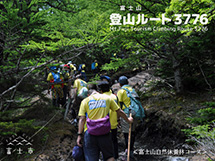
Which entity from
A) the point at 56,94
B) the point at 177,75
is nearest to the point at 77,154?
the point at 56,94

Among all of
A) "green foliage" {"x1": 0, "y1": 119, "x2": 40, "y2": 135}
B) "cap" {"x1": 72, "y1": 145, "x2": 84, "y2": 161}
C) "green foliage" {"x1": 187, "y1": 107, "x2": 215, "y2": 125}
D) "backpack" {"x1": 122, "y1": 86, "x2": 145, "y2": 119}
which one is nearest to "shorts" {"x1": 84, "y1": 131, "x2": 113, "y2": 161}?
"cap" {"x1": 72, "y1": 145, "x2": 84, "y2": 161}

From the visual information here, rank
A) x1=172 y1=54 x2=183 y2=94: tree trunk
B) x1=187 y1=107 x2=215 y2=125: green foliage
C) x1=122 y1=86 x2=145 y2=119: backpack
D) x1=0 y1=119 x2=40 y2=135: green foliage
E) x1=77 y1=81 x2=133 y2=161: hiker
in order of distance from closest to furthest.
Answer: x1=77 y1=81 x2=133 y2=161: hiker
x1=0 y1=119 x2=40 y2=135: green foliage
x1=187 y1=107 x2=215 y2=125: green foliage
x1=122 y1=86 x2=145 y2=119: backpack
x1=172 y1=54 x2=183 y2=94: tree trunk

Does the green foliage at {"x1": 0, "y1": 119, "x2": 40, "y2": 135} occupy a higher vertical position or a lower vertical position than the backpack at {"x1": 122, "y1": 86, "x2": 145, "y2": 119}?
lower

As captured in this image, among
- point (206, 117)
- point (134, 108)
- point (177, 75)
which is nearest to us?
point (206, 117)

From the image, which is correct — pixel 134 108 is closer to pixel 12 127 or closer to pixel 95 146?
pixel 95 146

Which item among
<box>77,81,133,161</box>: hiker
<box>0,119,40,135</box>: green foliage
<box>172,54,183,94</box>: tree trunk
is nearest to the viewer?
<box>77,81,133,161</box>: hiker

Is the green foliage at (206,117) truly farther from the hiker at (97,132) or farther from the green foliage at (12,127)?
the green foliage at (12,127)

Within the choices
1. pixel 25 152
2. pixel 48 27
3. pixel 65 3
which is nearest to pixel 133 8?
pixel 65 3

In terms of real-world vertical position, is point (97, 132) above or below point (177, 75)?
below

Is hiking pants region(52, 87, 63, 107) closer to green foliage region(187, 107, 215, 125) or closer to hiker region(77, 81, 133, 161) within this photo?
hiker region(77, 81, 133, 161)

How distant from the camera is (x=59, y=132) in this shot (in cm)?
603

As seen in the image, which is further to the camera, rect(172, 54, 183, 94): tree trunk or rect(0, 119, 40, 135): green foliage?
rect(172, 54, 183, 94): tree trunk

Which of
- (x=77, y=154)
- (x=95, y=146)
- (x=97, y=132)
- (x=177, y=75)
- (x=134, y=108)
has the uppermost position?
(x=177, y=75)

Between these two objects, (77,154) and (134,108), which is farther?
(134,108)
